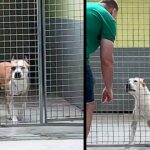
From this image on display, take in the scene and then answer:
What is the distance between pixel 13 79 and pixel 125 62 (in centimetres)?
163

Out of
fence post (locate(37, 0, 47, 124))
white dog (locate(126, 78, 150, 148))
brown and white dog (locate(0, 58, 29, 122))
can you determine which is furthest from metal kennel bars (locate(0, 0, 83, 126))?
white dog (locate(126, 78, 150, 148))

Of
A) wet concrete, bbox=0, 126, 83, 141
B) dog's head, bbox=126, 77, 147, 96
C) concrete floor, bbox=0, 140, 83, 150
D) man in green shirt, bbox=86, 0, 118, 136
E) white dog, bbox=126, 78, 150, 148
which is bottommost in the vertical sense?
concrete floor, bbox=0, 140, 83, 150

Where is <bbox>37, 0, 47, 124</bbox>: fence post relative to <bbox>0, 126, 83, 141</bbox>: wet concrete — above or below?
above

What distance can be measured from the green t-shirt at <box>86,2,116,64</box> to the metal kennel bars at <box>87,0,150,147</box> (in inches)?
99.1

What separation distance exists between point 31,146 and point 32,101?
2.50m

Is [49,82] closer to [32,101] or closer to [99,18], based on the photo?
[32,101]

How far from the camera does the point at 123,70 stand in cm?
760

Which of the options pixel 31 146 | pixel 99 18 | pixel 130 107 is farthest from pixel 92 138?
pixel 99 18

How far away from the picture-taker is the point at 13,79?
751cm

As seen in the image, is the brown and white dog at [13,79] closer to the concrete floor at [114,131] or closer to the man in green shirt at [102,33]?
the concrete floor at [114,131]

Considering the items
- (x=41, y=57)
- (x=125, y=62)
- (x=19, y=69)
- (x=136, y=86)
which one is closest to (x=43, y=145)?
(x=136, y=86)

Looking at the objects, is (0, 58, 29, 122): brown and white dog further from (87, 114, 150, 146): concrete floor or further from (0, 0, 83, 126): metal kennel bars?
(87, 114, 150, 146): concrete floor

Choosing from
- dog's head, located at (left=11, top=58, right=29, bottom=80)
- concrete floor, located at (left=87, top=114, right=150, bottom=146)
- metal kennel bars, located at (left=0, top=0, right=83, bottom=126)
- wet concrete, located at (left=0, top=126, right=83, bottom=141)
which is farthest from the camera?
dog's head, located at (left=11, top=58, right=29, bottom=80)

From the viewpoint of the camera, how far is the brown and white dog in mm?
7473
